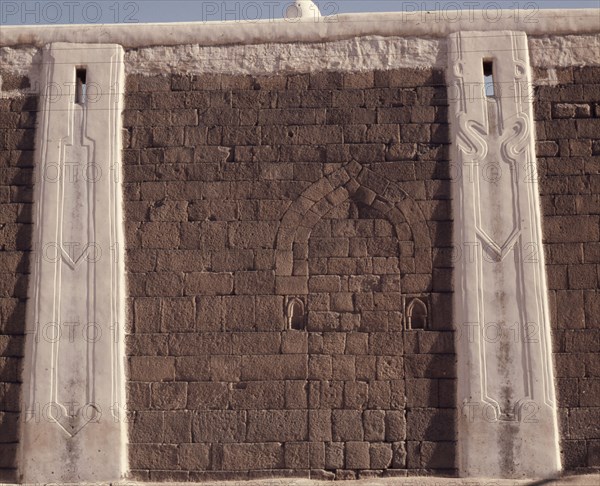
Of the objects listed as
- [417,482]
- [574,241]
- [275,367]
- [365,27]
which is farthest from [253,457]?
[365,27]

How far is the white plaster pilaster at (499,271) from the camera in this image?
7703mm

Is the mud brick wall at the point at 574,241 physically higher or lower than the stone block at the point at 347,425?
higher

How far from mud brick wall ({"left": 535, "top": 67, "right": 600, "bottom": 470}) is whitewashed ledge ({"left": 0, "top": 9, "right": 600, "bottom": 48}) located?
415mm

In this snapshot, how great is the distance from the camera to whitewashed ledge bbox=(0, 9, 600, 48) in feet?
28.1

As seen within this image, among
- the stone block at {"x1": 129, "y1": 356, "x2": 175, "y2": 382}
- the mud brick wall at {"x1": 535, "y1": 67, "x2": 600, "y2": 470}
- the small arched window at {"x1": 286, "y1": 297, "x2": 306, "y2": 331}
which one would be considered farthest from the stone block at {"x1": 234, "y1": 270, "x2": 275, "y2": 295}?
the mud brick wall at {"x1": 535, "y1": 67, "x2": 600, "y2": 470}

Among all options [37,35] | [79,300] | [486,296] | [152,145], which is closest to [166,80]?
[152,145]

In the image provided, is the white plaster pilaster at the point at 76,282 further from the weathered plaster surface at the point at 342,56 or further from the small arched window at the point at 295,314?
the small arched window at the point at 295,314

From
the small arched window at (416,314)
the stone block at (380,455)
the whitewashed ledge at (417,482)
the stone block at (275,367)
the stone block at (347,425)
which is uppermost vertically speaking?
the small arched window at (416,314)

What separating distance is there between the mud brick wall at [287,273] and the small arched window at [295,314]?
0.13ft

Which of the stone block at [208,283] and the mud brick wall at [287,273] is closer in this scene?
the mud brick wall at [287,273]

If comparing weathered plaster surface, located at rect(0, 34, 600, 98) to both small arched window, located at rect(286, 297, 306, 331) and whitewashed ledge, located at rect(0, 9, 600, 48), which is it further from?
small arched window, located at rect(286, 297, 306, 331)

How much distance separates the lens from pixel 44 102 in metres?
Result: 8.54

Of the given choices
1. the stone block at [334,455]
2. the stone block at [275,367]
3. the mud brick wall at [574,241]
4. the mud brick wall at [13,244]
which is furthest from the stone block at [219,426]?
the mud brick wall at [574,241]

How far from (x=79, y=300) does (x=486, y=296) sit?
3020 millimetres
